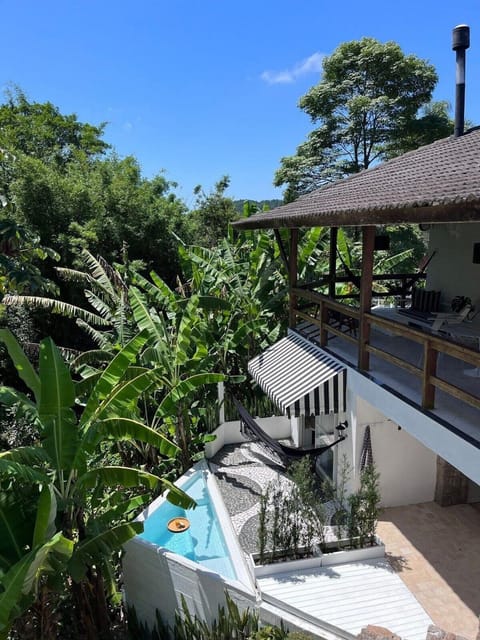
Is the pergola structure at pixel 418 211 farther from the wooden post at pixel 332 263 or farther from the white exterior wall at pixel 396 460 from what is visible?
the wooden post at pixel 332 263

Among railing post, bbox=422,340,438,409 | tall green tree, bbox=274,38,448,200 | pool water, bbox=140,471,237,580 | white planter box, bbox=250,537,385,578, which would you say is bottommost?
pool water, bbox=140,471,237,580

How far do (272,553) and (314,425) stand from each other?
4946mm

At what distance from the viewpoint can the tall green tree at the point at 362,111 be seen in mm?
31844

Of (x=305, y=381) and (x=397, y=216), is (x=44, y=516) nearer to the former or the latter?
(x=305, y=381)

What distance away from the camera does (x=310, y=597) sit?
8023 millimetres

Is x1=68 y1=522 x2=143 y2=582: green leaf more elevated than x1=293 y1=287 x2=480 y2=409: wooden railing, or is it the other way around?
x1=293 y1=287 x2=480 y2=409: wooden railing

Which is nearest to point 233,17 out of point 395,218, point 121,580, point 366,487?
point 395,218

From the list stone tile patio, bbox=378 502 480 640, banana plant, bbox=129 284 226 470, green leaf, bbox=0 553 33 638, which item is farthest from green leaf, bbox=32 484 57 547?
stone tile patio, bbox=378 502 480 640

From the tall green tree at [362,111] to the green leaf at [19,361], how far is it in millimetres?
30521

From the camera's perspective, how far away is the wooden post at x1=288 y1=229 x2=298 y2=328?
43.4 ft

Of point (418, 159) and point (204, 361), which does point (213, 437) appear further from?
point (418, 159)

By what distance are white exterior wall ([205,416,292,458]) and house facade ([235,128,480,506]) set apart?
556 mm

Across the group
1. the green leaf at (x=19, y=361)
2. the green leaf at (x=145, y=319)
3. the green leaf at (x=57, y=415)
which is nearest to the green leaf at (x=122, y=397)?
the green leaf at (x=57, y=415)

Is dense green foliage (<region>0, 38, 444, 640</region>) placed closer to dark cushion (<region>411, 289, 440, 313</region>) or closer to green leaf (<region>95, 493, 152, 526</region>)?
green leaf (<region>95, 493, 152, 526</region>)
